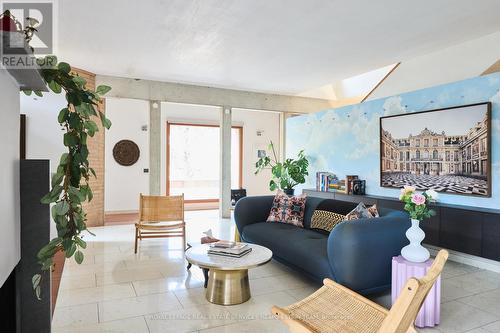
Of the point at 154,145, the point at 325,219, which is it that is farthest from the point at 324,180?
the point at 154,145

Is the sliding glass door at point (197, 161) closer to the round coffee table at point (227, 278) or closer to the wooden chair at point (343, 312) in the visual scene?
the round coffee table at point (227, 278)

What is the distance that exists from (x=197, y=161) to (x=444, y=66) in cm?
669

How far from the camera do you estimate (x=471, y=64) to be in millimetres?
4602

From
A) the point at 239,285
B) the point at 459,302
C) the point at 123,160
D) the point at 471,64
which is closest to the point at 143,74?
the point at 123,160

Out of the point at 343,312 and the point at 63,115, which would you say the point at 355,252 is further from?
the point at 63,115

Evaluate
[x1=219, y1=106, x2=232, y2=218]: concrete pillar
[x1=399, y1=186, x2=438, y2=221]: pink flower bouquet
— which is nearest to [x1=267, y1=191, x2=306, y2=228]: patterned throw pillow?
[x1=399, y1=186, x2=438, y2=221]: pink flower bouquet

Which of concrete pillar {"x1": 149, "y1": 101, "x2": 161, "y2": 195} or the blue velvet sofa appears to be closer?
the blue velvet sofa

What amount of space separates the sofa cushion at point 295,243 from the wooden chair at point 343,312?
90cm

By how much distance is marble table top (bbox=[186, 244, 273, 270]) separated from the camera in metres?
2.79

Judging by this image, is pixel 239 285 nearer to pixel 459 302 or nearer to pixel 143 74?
pixel 459 302

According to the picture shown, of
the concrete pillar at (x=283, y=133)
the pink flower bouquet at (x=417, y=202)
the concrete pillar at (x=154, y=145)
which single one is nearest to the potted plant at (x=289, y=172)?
the concrete pillar at (x=283, y=133)

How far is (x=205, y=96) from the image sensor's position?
7.32 meters

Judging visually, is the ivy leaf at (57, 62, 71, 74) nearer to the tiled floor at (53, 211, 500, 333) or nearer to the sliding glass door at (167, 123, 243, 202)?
the tiled floor at (53, 211, 500, 333)

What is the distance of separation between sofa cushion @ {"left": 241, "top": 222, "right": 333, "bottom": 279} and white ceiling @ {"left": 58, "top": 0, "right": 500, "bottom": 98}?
2512 mm
